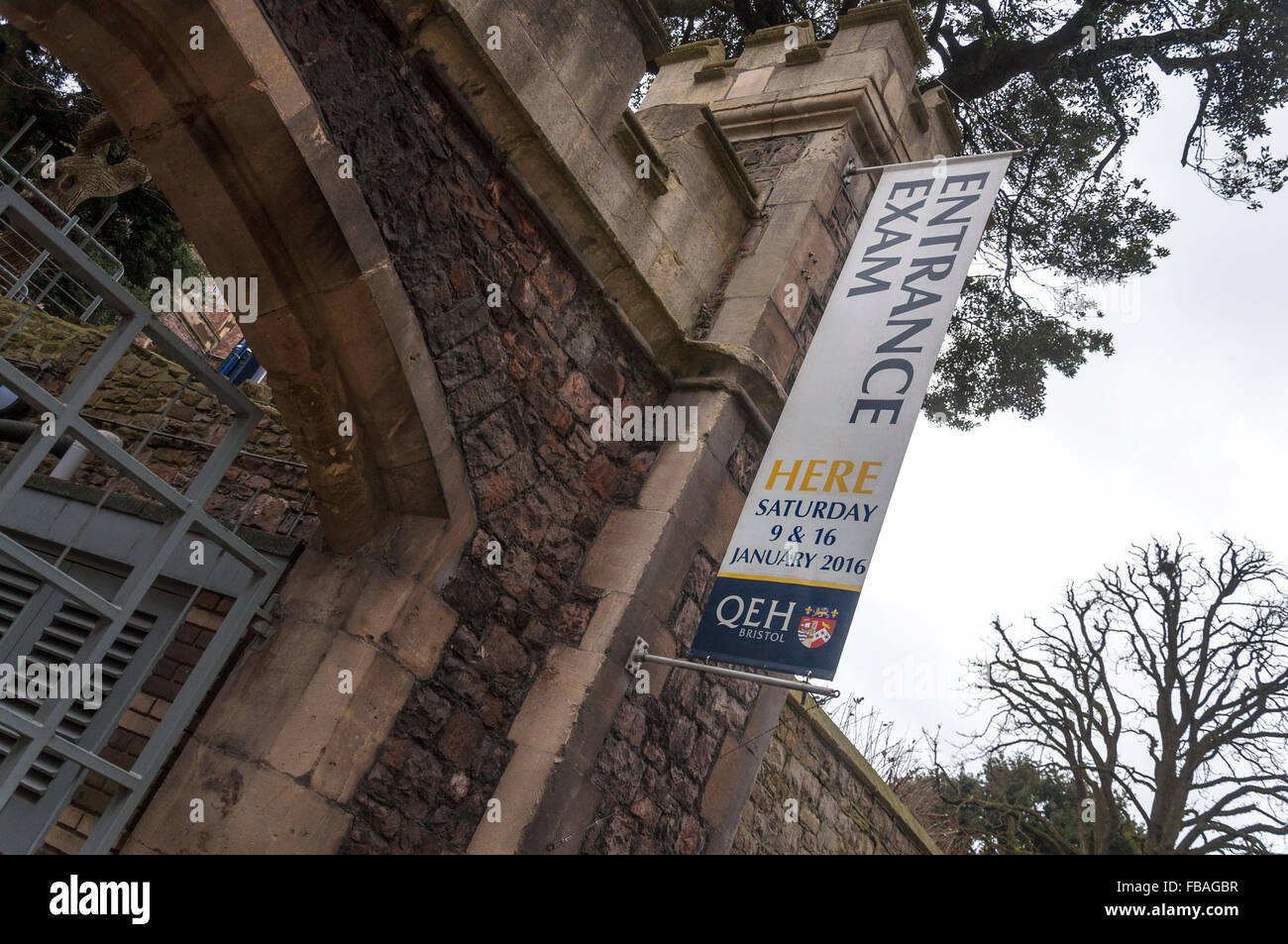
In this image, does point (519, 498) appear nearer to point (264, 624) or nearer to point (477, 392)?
point (477, 392)

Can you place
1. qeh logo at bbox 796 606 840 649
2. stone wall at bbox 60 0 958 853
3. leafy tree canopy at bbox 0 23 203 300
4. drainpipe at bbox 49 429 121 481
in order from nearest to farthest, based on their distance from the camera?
stone wall at bbox 60 0 958 853 → qeh logo at bbox 796 606 840 649 → drainpipe at bbox 49 429 121 481 → leafy tree canopy at bbox 0 23 203 300

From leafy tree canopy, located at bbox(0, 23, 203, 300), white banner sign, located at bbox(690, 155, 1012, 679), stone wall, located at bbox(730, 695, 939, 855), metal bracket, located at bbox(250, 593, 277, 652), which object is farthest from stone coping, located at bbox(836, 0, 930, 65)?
leafy tree canopy, located at bbox(0, 23, 203, 300)

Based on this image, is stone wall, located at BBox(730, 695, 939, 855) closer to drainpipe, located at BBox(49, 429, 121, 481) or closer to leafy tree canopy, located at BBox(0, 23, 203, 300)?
drainpipe, located at BBox(49, 429, 121, 481)

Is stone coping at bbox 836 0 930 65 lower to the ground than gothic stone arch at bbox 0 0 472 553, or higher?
higher

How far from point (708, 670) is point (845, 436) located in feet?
3.99

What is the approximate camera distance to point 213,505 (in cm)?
486

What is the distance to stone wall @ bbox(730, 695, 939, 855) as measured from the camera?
6574 millimetres

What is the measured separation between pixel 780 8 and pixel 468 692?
847cm

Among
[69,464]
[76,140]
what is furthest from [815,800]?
[76,140]

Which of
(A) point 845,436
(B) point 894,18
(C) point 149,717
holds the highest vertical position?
(B) point 894,18

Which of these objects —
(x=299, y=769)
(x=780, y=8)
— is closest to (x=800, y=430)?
(x=299, y=769)

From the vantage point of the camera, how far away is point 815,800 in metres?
7.18

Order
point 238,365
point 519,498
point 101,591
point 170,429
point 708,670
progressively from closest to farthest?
point 708,670 < point 519,498 < point 101,591 < point 170,429 < point 238,365

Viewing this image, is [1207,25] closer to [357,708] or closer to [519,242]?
[519,242]
